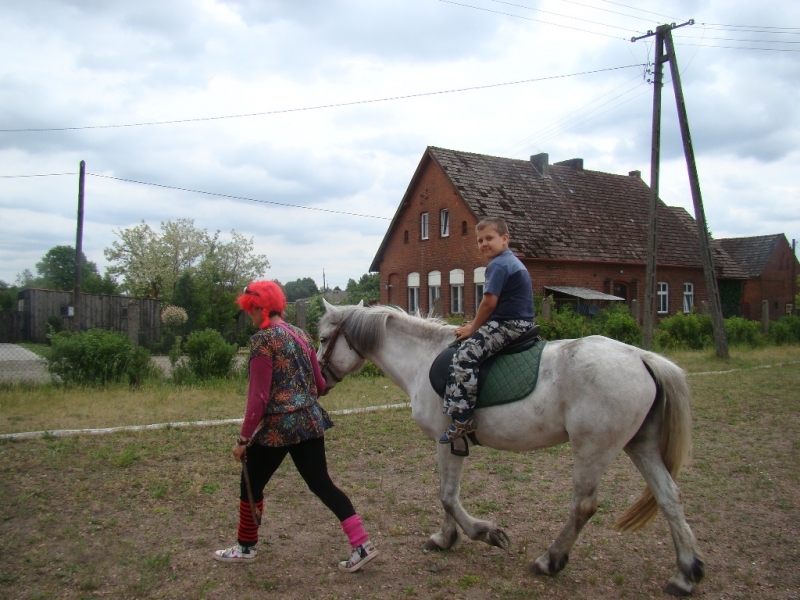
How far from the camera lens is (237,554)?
406 centimetres

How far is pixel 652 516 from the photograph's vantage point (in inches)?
161

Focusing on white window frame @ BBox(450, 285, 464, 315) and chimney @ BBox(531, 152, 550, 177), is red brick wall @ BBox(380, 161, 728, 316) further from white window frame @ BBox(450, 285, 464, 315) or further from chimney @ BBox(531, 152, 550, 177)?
chimney @ BBox(531, 152, 550, 177)

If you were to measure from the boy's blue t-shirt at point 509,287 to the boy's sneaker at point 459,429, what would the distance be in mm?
712

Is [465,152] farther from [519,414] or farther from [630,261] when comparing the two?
[519,414]

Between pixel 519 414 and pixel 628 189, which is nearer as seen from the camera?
pixel 519 414

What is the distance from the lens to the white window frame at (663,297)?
93.5 ft

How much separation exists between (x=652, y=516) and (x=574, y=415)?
1015 mm

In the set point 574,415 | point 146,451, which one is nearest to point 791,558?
point 574,415

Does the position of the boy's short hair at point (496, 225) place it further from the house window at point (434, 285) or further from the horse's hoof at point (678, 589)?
the house window at point (434, 285)

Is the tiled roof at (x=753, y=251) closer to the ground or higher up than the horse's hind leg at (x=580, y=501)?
higher up

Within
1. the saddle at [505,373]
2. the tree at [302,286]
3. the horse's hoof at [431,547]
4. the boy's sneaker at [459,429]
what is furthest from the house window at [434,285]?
the tree at [302,286]

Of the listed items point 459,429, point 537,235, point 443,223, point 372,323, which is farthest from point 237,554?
point 443,223

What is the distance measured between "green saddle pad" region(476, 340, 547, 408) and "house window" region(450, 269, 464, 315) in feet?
73.3

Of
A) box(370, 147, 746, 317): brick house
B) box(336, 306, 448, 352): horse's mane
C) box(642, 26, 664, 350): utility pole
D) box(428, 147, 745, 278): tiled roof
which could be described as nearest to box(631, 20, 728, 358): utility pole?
box(642, 26, 664, 350): utility pole
